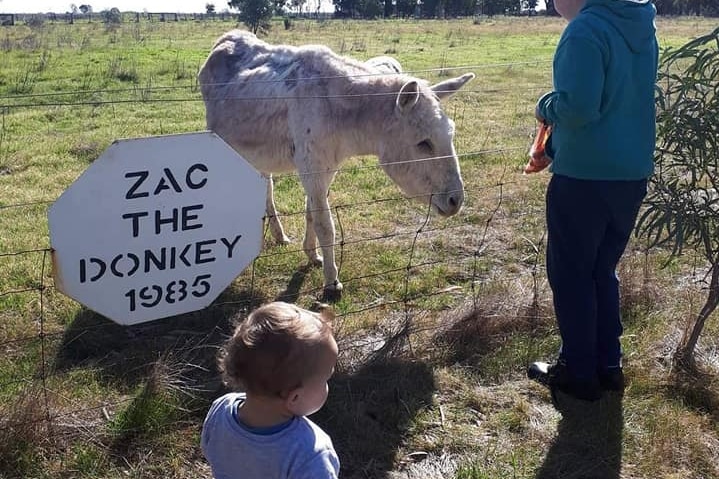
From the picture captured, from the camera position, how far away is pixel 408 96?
16.0 ft

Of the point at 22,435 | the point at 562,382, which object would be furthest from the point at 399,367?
the point at 22,435

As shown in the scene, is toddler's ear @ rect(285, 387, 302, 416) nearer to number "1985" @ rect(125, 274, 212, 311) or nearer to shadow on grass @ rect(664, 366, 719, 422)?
number "1985" @ rect(125, 274, 212, 311)

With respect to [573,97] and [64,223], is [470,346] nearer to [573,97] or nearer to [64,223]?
[573,97]

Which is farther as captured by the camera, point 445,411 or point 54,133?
point 54,133

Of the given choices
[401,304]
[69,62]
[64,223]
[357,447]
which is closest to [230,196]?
[64,223]

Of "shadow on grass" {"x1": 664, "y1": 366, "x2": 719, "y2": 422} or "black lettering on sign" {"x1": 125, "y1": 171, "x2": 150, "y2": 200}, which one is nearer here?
"black lettering on sign" {"x1": 125, "y1": 171, "x2": 150, "y2": 200}

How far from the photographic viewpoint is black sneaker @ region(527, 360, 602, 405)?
12.7ft

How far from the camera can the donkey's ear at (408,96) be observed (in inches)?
191

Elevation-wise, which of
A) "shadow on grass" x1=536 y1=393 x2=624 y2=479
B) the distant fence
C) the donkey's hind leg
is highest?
the distant fence

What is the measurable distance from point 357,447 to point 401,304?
6.01 feet

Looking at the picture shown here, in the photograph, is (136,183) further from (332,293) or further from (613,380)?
(613,380)

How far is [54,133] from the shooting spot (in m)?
10.9

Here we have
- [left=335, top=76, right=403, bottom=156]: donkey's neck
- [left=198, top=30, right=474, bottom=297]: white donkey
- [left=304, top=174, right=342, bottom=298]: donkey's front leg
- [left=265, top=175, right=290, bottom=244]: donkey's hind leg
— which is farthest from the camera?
[left=265, top=175, right=290, bottom=244]: donkey's hind leg

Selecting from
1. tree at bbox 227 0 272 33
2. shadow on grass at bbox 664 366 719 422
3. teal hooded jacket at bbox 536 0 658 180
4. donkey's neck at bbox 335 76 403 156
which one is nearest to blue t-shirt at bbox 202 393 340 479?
teal hooded jacket at bbox 536 0 658 180
